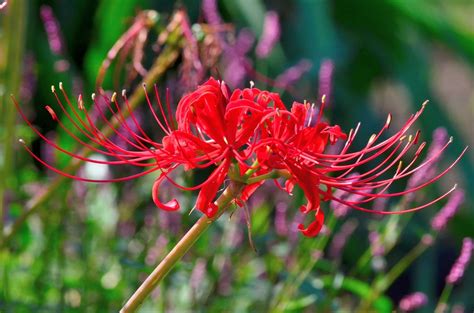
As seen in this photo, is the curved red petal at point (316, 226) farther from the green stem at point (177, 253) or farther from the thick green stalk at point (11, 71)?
the thick green stalk at point (11, 71)

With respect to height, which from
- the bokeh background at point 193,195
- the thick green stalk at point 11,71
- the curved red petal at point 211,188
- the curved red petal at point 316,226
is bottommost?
the bokeh background at point 193,195

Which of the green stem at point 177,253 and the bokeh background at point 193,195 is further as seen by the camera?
the bokeh background at point 193,195

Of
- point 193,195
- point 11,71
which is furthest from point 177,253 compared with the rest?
point 193,195

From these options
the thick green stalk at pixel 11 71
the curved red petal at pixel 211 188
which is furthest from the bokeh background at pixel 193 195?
the curved red petal at pixel 211 188

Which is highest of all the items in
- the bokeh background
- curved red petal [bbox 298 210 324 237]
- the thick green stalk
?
curved red petal [bbox 298 210 324 237]

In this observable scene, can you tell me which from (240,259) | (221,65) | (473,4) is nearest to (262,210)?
(240,259)

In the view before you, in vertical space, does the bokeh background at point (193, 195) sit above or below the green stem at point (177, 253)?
below

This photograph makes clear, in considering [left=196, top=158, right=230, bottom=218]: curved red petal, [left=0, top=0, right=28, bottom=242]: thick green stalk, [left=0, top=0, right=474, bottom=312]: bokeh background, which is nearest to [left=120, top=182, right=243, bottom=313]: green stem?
[left=196, top=158, right=230, bottom=218]: curved red petal

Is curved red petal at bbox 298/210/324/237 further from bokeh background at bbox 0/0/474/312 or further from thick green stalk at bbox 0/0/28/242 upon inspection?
thick green stalk at bbox 0/0/28/242

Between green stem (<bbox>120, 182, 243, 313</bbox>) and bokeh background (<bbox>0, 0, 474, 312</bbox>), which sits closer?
green stem (<bbox>120, 182, 243, 313</bbox>)

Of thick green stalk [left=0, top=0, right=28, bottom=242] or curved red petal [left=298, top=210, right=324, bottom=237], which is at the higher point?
curved red petal [left=298, top=210, right=324, bottom=237]
